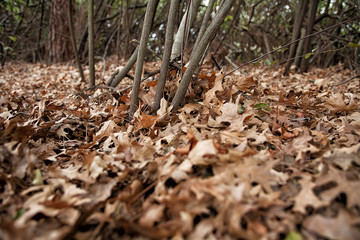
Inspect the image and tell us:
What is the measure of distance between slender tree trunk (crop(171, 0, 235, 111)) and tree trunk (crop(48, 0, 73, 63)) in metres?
5.54

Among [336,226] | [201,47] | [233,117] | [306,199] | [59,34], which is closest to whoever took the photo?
[336,226]

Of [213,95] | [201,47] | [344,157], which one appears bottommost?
[344,157]

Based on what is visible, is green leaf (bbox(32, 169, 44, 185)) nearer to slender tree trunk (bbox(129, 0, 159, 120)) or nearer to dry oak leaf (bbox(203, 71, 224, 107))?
slender tree trunk (bbox(129, 0, 159, 120))

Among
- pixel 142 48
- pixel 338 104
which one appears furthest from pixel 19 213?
pixel 338 104

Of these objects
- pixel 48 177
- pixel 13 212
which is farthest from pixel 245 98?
pixel 13 212

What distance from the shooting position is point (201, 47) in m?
1.44

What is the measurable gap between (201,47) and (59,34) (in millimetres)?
5658

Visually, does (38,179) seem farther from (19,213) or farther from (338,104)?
(338,104)

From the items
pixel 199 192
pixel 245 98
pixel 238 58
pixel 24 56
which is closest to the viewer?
pixel 199 192

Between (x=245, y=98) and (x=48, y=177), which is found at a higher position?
(x=245, y=98)

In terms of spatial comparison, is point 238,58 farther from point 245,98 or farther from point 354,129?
point 354,129

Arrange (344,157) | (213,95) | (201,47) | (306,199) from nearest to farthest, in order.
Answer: (306,199) < (344,157) < (201,47) < (213,95)

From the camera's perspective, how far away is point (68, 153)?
4.14 feet

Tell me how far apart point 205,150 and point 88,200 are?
485 mm
